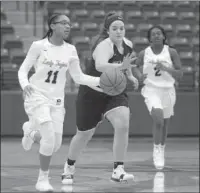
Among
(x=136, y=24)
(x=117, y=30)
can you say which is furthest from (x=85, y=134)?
(x=136, y=24)

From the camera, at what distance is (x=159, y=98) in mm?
9750

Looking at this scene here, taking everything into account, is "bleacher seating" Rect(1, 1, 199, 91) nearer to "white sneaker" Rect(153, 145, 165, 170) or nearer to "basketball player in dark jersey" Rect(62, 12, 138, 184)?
"white sneaker" Rect(153, 145, 165, 170)

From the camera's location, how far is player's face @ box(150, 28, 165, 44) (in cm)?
867

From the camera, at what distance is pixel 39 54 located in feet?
20.0

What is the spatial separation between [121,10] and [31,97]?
490 inches

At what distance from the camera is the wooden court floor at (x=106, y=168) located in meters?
10.7

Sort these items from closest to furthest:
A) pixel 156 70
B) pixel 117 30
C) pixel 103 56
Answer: pixel 117 30
pixel 103 56
pixel 156 70

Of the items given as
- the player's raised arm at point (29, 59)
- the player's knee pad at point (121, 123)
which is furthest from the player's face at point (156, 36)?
the player's raised arm at point (29, 59)

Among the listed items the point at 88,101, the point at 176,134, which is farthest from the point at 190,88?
the point at 88,101

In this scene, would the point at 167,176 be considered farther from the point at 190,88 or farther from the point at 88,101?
the point at 88,101

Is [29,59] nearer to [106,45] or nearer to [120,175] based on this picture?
[106,45]

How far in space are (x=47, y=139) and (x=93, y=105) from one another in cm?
76

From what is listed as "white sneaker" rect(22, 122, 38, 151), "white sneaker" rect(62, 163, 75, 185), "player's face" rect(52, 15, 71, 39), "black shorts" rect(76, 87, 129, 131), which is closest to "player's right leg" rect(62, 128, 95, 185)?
"white sneaker" rect(62, 163, 75, 185)

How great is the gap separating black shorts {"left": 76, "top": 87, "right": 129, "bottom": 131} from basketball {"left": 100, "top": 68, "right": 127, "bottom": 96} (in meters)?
0.80
